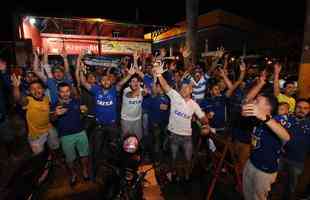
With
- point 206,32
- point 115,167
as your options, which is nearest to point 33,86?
point 115,167

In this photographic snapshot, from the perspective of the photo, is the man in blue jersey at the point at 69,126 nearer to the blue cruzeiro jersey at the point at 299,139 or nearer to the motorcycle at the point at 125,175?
the motorcycle at the point at 125,175

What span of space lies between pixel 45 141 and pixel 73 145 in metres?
0.58

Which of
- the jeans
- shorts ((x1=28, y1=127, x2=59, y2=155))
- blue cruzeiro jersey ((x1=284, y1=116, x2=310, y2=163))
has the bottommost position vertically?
the jeans

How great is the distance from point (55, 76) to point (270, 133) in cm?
517

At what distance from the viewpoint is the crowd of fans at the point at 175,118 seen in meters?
3.54

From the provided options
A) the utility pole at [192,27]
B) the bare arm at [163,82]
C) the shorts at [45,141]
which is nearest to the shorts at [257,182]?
the bare arm at [163,82]

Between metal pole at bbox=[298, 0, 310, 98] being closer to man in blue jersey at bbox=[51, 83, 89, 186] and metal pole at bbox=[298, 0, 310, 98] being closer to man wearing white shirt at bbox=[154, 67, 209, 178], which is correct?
man wearing white shirt at bbox=[154, 67, 209, 178]

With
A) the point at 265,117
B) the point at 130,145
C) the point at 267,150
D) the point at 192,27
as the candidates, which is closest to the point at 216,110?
the point at 267,150

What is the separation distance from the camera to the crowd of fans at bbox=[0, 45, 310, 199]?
11.6 ft

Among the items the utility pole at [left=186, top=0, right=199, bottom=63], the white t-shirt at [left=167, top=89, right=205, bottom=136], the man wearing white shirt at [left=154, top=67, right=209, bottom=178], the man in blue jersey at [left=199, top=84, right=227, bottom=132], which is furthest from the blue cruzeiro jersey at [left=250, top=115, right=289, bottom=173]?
the utility pole at [left=186, top=0, right=199, bottom=63]

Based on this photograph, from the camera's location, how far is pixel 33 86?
5047 millimetres

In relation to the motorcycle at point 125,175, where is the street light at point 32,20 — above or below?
above

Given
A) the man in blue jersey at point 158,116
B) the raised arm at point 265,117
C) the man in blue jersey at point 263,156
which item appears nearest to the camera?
the raised arm at point 265,117

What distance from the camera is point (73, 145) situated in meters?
5.27
